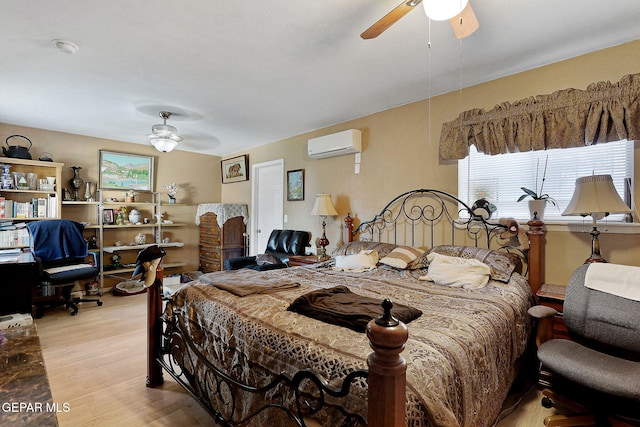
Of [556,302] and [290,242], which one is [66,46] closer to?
[290,242]

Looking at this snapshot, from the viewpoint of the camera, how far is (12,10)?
1898 mm

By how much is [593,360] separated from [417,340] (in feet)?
3.99

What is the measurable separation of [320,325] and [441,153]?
7.35 ft

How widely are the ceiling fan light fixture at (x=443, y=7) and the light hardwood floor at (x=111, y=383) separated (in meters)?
2.28

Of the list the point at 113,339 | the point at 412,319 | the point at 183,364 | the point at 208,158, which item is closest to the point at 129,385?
the point at 183,364

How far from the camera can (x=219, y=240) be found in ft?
17.8

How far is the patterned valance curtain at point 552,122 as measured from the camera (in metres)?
2.09

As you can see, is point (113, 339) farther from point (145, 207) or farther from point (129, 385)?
point (145, 207)

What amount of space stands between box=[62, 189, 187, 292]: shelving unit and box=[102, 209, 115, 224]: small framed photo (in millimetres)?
21

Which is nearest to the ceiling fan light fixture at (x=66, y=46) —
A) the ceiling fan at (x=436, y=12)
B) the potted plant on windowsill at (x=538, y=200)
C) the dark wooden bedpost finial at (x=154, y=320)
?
the dark wooden bedpost finial at (x=154, y=320)

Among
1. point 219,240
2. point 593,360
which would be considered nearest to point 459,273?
point 593,360

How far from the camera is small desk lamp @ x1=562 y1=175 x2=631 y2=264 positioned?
2004mm

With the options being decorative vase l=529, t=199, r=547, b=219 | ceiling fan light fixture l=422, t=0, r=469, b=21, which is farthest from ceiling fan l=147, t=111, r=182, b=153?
decorative vase l=529, t=199, r=547, b=219

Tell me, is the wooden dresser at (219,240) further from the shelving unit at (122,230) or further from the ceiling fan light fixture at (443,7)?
the ceiling fan light fixture at (443,7)
